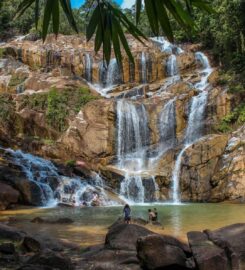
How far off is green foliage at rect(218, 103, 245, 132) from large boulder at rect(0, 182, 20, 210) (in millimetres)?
14824

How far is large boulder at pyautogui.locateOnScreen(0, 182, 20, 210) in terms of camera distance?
20.0 m

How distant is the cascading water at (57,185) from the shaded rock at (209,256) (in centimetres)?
1466

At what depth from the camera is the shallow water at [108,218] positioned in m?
14.0

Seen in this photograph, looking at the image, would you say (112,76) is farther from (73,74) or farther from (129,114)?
(129,114)

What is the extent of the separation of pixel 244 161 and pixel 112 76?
746 inches

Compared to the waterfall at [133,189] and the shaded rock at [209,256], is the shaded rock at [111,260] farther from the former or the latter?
the waterfall at [133,189]

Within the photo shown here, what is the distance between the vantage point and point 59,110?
111 ft

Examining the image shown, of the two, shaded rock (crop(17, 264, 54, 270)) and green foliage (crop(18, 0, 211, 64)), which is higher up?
green foliage (crop(18, 0, 211, 64))

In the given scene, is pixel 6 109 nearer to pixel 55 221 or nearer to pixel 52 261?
pixel 55 221

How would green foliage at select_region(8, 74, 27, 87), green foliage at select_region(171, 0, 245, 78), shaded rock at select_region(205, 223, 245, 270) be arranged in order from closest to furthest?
shaded rock at select_region(205, 223, 245, 270) < green foliage at select_region(171, 0, 245, 78) < green foliage at select_region(8, 74, 27, 87)

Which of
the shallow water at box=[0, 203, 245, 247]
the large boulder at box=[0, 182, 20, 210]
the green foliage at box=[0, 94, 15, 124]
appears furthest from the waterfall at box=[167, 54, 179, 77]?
the large boulder at box=[0, 182, 20, 210]

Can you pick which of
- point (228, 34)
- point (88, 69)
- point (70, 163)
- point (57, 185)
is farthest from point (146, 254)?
point (88, 69)

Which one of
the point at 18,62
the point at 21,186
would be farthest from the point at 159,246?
the point at 18,62

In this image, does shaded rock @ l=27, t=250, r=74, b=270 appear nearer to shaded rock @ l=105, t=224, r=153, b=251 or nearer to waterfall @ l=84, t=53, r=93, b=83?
shaded rock @ l=105, t=224, r=153, b=251
